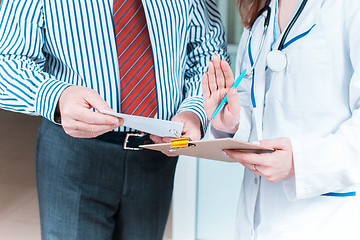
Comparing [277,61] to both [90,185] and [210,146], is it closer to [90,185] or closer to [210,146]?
[210,146]

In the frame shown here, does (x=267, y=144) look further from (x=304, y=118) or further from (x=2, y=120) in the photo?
(x=2, y=120)

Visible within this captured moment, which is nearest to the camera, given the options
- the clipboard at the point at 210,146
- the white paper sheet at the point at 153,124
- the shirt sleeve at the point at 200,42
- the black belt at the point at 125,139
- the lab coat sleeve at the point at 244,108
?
the clipboard at the point at 210,146

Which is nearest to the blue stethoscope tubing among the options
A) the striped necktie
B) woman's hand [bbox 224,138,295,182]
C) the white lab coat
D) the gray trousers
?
the white lab coat

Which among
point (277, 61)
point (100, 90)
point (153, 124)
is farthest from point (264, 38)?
point (100, 90)

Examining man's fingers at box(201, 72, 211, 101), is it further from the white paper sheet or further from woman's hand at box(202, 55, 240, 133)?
the white paper sheet

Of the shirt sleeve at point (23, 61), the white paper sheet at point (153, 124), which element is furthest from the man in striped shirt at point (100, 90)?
the white paper sheet at point (153, 124)

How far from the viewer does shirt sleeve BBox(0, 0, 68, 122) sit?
111 cm

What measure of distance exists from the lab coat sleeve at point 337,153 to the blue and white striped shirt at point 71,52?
420 millimetres

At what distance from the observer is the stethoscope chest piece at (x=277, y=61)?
0.96 metres

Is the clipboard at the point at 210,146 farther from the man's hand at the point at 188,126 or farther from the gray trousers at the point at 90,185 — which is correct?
the gray trousers at the point at 90,185

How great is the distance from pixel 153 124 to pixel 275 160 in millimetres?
284

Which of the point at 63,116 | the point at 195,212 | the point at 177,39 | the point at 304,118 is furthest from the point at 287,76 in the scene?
the point at 195,212

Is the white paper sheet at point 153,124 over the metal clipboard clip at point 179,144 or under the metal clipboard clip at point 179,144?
over

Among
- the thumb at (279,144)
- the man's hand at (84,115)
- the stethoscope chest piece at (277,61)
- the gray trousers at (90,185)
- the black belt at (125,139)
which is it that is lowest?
Answer: the gray trousers at (90,185)
